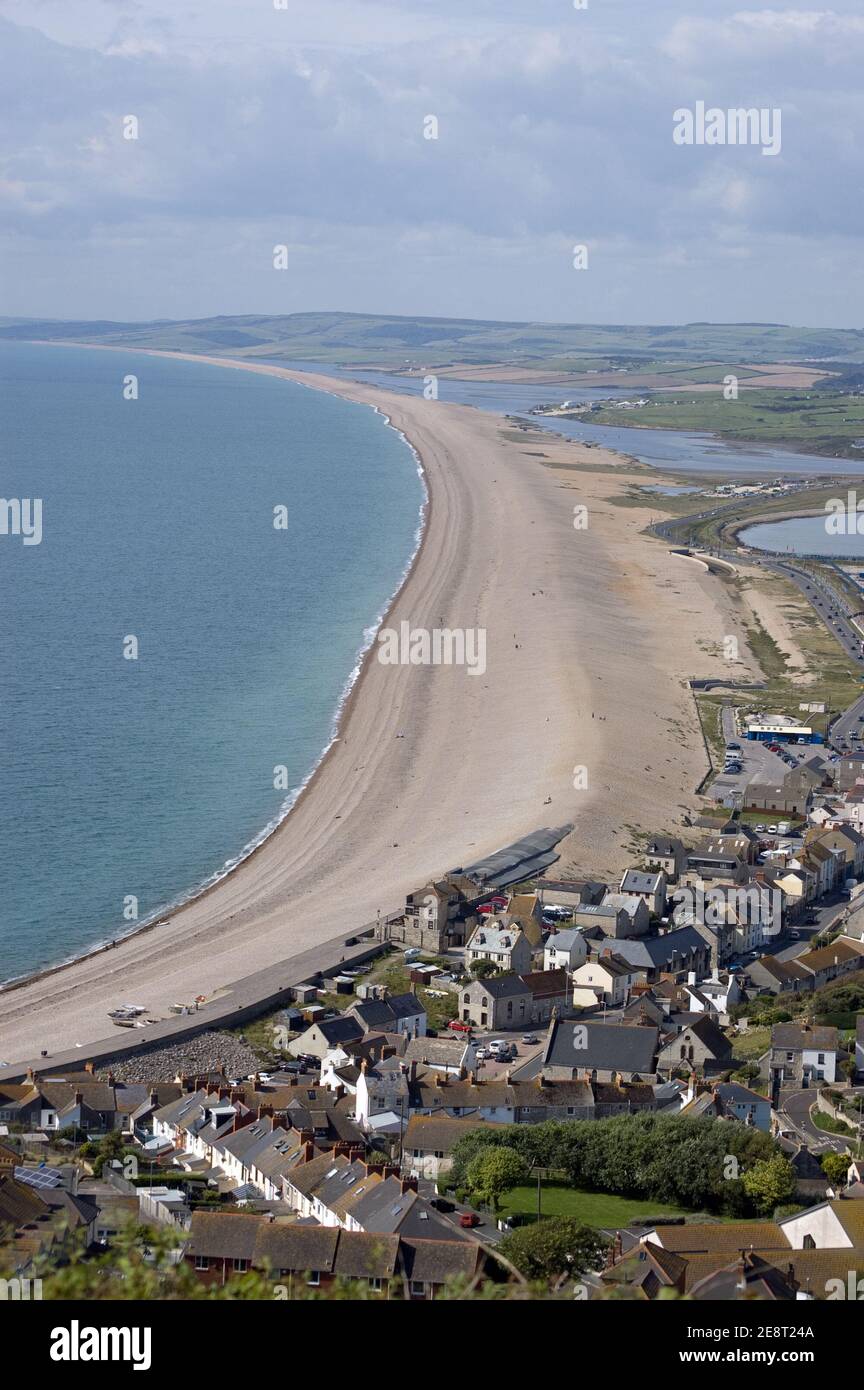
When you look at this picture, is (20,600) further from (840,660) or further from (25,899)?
(25,899)

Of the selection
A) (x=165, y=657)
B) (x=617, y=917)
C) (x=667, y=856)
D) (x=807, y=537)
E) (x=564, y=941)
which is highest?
(x=807, y=537)

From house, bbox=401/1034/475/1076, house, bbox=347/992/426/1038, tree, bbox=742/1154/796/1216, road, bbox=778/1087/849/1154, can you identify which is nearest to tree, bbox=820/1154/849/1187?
road, bbox=778/1087/849/1154

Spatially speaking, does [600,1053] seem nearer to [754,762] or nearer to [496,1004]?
[496,1004]

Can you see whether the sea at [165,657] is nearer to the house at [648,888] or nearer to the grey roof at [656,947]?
the house at [648,888]

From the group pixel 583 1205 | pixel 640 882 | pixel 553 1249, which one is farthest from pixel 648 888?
pixel 553 1249

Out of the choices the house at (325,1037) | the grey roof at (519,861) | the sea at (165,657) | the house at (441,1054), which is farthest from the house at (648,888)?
the sea at (165,657)
